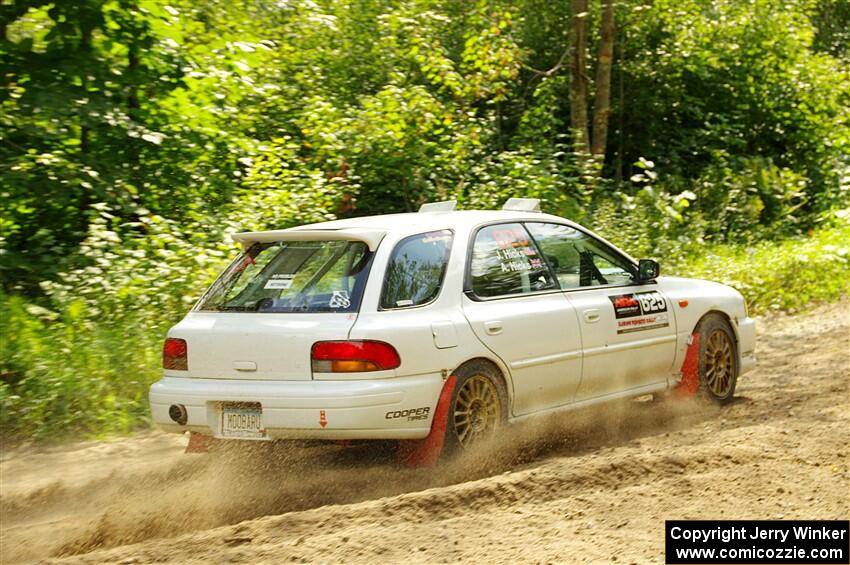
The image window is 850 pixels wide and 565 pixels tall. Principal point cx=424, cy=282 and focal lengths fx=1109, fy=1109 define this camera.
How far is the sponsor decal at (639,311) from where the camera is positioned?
25.9 ft

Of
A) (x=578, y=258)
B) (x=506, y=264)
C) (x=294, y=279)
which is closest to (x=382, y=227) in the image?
(x=294, y=279)

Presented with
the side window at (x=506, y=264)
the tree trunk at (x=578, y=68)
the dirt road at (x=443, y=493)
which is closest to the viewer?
the dirt road at (x=443, y=493)

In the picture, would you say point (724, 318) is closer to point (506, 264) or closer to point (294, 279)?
point (506, 264)

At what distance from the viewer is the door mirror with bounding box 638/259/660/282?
822 cm

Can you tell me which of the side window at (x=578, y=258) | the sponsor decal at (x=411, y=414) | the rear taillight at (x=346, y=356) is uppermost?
the side window at (x=578, y=258)

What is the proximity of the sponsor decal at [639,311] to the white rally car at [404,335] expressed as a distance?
0.02 metres

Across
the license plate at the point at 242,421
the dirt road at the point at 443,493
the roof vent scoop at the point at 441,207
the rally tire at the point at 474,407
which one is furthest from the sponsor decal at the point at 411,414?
the roof vent scoop at the point at 441,207

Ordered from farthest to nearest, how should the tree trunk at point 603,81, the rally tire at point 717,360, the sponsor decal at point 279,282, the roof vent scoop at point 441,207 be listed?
the tree trunk at point 603,81 < the rally tire at point 717,360 < the roof vent scoop at point 441,207 < the sponsor decal at point 279,282

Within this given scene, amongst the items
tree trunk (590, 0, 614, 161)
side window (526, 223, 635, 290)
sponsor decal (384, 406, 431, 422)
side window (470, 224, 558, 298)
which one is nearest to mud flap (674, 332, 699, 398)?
side window (526, 223, 635, 290)

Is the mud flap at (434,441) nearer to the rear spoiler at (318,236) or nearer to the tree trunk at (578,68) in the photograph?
the rear spoiler at (318,236)

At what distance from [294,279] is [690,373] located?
3489 millimetres

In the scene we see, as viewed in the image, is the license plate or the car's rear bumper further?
the license plate

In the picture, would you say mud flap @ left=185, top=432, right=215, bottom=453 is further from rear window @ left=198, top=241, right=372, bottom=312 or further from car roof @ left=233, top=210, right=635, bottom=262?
car roof @ left=233, top=210, right=635, bottom=262

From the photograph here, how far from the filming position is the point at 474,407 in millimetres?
6703
